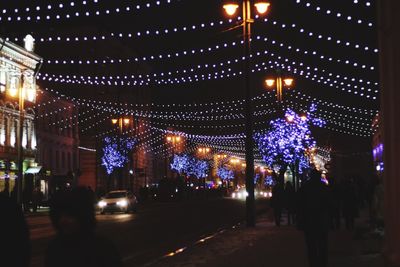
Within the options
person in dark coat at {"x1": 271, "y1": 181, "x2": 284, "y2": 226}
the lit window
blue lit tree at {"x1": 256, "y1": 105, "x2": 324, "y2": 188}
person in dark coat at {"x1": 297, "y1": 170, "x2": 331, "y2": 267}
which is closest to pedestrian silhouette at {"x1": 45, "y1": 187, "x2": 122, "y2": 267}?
person in dark coat at {"x1": 297, "y1": 170, "x2": 331, "y2": 267}

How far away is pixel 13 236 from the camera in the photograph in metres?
6.39

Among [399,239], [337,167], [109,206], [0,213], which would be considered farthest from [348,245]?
[337,167]

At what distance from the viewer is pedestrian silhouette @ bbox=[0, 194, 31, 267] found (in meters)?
6.23

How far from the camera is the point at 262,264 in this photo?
47.9 ft

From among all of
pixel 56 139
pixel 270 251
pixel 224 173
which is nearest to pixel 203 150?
pixel 224 173

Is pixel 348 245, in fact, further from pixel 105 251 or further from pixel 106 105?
pixel 106 105

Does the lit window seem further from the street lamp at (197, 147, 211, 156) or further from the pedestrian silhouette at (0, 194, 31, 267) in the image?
the street lamp at (197, 147, 211, 156)

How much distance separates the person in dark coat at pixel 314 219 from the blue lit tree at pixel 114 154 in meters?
61.4

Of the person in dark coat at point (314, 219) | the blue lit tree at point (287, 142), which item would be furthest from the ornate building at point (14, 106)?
the person in dark coat at point (314, 219)

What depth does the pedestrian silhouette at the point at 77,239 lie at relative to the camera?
4570mm

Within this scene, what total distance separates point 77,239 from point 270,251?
43.2 ft

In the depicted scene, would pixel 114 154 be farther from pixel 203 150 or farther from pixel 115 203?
pixel 203 150

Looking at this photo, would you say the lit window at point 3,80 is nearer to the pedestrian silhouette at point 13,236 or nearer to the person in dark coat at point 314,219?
the person in dark coat at point 314,219

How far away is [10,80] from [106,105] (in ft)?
109
